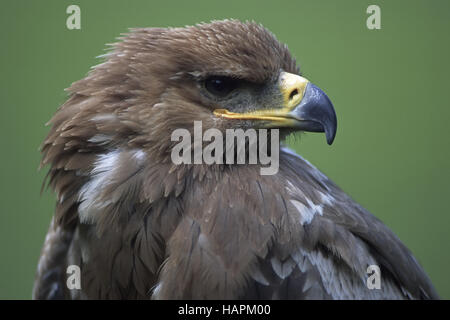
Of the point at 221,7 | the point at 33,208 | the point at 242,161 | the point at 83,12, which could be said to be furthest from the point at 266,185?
the point at 221,7

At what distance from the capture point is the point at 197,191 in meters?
2.66

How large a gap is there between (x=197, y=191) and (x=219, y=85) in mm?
549

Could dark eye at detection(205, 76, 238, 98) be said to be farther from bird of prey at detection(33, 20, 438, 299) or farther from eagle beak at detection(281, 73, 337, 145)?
eagle beak at detection(281, 73, 337, 145)

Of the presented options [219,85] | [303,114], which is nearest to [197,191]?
[219,85]

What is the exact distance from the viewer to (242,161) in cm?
276

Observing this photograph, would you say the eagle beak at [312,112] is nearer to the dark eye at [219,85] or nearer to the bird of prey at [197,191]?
the bird of prey at [197,191]

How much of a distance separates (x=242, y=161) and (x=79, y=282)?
1.08 meters

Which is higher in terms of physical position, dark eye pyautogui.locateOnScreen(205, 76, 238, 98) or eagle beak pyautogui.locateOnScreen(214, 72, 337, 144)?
dark eye pyautogui.locateOnScreen(205, 76, 238, 98)

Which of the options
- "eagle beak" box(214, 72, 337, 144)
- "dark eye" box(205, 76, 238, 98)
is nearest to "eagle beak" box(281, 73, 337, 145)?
"eagle beak" box(214, 72, 337, 144)

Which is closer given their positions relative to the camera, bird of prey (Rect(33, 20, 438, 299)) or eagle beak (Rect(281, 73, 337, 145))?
bird of prey (Rect(33, 20, 438, 299))

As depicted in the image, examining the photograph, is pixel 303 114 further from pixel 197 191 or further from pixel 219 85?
pixel 197 191

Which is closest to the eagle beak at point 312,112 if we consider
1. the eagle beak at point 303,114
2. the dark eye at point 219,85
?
the eagle beak at point 303,114

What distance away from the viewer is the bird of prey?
2580 millimetres

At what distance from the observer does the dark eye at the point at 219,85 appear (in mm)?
2762
